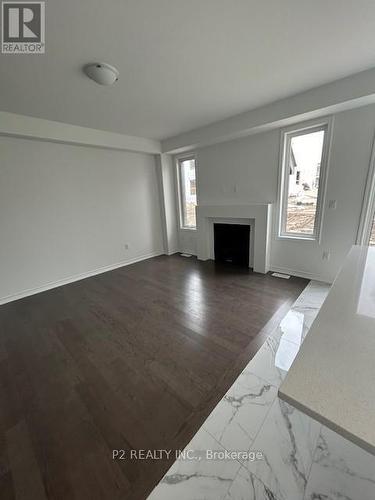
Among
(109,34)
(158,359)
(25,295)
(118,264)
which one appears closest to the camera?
(109,34)

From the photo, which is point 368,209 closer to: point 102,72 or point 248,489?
point 248,489

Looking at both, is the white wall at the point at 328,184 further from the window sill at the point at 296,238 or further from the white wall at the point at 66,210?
the white wall at the point at 66,210

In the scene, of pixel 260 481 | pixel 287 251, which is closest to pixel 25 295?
pixel 260 481

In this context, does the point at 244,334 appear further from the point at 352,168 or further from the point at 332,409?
the point at 352,168

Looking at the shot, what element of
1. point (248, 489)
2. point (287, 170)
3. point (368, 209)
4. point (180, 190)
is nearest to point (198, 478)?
point (248, 489)

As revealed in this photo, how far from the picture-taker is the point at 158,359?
1836 millimetres

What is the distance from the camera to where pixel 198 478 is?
3.45 ft

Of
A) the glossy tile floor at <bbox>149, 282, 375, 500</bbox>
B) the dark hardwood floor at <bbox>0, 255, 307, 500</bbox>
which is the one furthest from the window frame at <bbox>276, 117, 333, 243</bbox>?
the glossy tile floor at <bbox>149, 282, 375, 500</bbox>

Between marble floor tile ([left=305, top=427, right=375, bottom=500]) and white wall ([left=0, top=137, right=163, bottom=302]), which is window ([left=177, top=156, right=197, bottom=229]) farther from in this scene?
marble floor tile ([left=305, top=427, right=375, bottom=500])

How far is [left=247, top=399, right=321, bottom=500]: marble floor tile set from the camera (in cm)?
101

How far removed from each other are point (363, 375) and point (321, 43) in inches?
96.3

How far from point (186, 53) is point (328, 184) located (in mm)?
2385

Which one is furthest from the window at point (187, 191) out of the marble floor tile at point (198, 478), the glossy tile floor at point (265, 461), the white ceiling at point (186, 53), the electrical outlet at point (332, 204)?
the marble floor tile at point (198, 478)

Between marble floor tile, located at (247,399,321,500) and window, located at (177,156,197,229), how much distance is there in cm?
385
